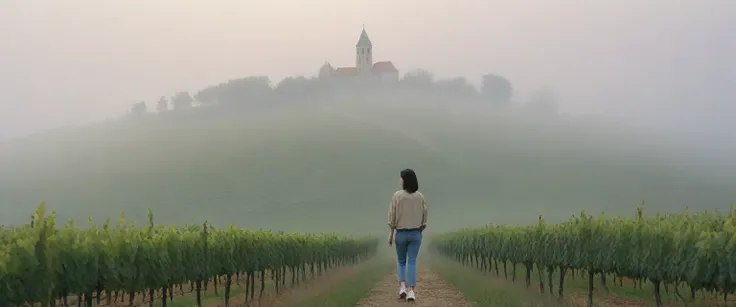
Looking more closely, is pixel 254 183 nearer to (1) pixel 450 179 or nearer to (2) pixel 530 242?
(1) pixel 450 179

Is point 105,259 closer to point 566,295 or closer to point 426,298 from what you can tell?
point 426,298

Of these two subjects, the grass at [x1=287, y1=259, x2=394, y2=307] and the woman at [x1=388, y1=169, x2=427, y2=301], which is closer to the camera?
the woman at [x1=388, y1=169, x2=427, y2=301]

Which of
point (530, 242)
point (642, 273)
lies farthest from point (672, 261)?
point (530, 242)

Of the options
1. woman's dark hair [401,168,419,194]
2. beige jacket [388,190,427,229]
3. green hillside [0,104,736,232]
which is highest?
woman's dark hair [401,168,419,194]

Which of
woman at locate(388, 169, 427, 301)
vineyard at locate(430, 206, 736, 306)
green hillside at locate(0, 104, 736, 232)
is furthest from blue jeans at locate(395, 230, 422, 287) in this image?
green hillside at locate(0, 104, 736, 232)

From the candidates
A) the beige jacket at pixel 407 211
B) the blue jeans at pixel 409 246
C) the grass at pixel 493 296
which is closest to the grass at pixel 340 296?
the blue jeans at pixel 409 246

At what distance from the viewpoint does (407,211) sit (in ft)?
41.1

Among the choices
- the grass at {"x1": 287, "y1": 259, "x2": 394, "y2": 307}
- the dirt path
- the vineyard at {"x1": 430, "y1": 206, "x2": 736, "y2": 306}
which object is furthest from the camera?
the grass at {"x1": 287, "y1": 259, "x2": 394, "y2": 307}

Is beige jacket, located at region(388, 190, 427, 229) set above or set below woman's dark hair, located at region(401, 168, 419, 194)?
below

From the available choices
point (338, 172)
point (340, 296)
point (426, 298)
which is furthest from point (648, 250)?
point (338, 172)

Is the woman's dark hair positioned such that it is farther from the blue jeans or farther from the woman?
the blue jeans

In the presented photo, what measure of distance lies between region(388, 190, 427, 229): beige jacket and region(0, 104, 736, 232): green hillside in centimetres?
10946

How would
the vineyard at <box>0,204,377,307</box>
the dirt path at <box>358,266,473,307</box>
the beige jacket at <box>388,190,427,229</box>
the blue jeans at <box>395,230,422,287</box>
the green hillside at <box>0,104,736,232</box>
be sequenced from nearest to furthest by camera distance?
the vineyard at <box>0,204,377,307</box>
the beige jacket at <box>388,190,427,229</box>
the blue jeans at <box>395,230,422,287</box>
the dirt path at <box>358,266,473,307</box>
the green hillside at <box>0,104,736,232</box>

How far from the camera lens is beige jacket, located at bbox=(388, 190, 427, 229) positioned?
12.5 meters
